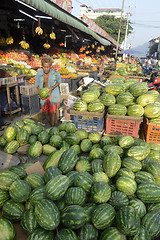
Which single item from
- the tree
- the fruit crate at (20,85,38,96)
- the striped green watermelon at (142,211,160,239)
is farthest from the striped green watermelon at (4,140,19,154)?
the tree

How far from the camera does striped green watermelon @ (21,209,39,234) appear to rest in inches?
67.0

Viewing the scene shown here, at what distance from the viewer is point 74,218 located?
1.61 m

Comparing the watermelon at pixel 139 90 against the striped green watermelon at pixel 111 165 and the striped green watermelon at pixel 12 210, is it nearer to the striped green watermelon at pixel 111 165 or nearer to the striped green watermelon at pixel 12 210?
the striped green watermelon at pixel 111 165

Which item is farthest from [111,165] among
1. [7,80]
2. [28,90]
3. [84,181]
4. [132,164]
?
[7,80]

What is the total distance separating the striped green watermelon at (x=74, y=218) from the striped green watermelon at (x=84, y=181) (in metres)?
0.34

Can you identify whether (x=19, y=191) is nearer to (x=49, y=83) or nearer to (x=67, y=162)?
(x=67, y=162)

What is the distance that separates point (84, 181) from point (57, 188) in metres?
0.36

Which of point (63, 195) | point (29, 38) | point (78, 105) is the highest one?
point (29, 38)

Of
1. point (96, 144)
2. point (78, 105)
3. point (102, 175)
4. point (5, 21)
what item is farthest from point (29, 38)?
point (102, 175)

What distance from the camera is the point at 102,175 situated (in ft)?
7.36

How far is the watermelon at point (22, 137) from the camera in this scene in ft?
11.4

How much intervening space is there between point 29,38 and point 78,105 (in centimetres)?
1140

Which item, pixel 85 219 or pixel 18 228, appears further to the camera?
pixel 18 228

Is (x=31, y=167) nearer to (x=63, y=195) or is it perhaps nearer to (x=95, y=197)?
(x=63, y=195)
